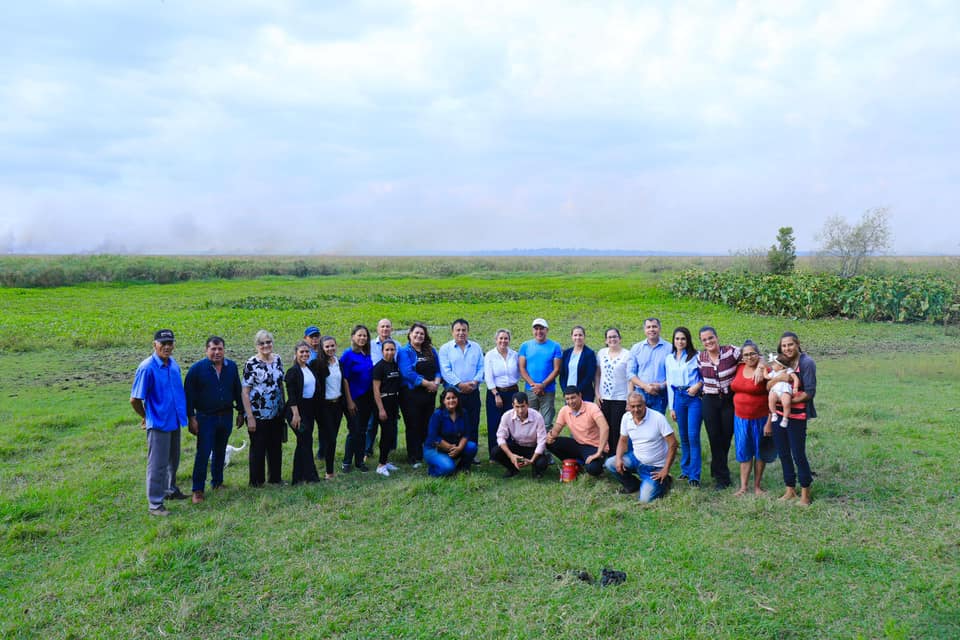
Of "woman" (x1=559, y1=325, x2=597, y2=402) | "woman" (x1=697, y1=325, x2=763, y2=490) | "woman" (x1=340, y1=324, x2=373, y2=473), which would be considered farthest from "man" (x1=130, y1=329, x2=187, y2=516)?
"woman" (x1=697, y1=325, x2=763, y2=490)

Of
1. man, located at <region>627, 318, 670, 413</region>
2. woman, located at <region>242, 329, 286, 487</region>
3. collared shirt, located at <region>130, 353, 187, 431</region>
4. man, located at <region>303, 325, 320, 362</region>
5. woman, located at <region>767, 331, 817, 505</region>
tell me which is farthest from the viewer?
man, located at <region>303, 325, 320, 362</region>

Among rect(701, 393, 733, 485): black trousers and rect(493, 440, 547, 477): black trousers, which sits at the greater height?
rect(701, 393, 733, 485): black trousers

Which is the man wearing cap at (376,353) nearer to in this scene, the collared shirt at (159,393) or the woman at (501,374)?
the woman at (501,374)

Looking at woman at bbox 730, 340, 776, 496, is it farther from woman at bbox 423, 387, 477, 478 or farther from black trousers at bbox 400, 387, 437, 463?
black trousers at bbox 400, 387, 437, 463

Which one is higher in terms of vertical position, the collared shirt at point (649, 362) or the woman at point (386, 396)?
the collared shirt at point (649, 362)

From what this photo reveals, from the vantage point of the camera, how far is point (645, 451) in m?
6.92

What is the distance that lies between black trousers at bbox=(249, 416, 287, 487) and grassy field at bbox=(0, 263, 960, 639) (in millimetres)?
341

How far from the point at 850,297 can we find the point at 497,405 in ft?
68.1

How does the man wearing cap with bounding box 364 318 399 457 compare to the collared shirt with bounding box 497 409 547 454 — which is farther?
the man wearing cap with bounding box 364 318 399 457

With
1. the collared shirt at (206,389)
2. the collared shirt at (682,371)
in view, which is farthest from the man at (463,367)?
the collared shirt at (206,389)

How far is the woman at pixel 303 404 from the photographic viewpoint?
7223 mm

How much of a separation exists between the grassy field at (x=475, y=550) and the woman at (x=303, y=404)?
34 cm

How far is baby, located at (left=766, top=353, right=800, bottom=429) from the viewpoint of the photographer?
635cm

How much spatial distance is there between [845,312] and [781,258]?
1709 centimetres
